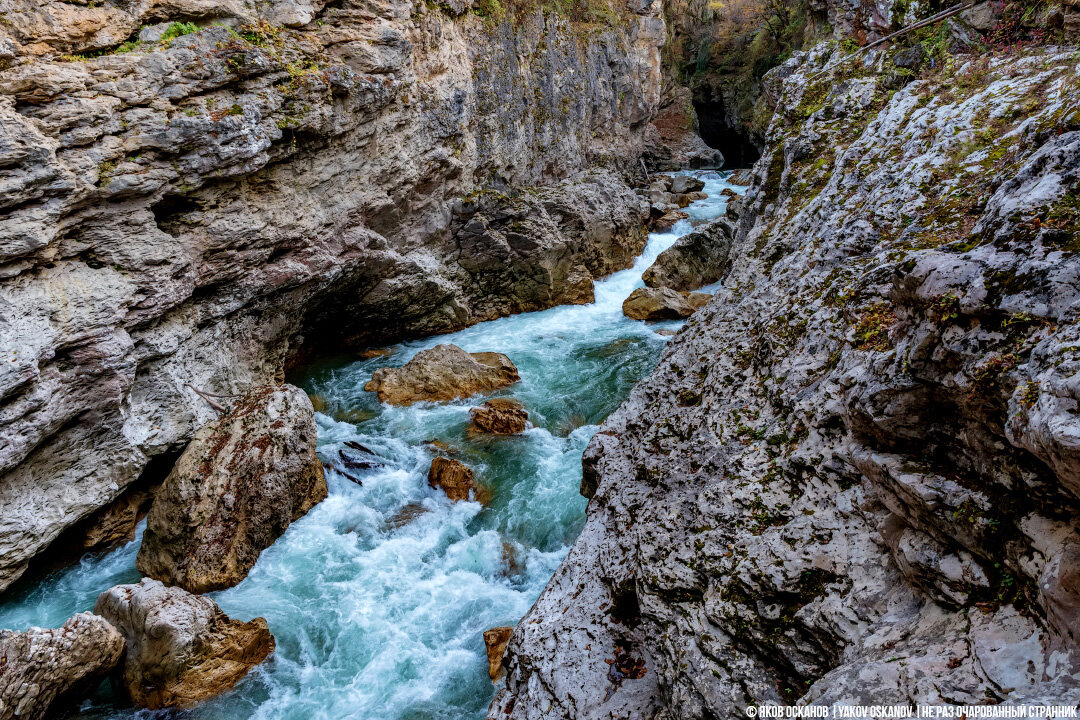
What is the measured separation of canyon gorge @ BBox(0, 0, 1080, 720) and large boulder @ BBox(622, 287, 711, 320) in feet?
0.62

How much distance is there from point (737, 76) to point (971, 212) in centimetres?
3613

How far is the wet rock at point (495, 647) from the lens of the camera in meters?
7.09

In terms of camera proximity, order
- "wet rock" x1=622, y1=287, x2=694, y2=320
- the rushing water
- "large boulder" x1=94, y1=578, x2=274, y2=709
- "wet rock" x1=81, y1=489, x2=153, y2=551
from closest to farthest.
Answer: "large boulder" x1=94, y1=578, x2=274, y2=709
the rushing water
"wet rock" x1=81, y1=489, x2=153, y2=551
"wet rock" x1=622, y1=287, x2=694, y2=320

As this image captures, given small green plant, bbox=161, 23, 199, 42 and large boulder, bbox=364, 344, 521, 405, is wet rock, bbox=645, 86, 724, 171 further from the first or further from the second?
small green plant, bbox=161, 23, 199, 42

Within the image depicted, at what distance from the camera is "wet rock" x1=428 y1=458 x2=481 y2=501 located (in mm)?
10180

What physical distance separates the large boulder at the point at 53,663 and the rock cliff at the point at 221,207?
91.1 inches

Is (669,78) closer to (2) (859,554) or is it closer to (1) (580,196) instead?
(1) (580,196)

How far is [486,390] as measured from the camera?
13.4 m

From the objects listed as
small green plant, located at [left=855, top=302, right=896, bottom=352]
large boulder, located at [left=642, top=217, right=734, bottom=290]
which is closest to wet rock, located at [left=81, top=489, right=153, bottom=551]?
small green plant, located at [left=855, top=302, right=896, bottom=352]

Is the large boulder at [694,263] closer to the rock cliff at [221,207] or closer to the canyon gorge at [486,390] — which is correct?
the canyon gorge at [486,390]

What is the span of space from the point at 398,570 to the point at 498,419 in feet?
12.7

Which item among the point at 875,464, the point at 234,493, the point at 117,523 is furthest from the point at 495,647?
the point at 117,523

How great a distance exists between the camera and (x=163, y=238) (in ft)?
31.8

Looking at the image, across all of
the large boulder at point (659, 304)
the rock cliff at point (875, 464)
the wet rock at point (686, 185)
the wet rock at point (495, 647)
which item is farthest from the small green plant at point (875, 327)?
the wet rock at point (686, 185)
